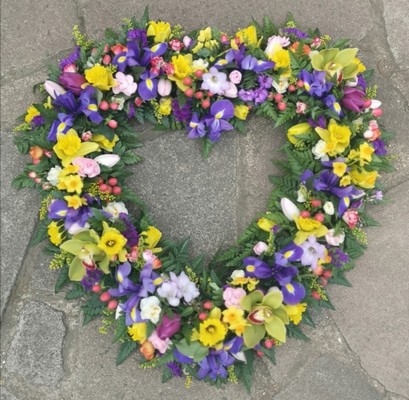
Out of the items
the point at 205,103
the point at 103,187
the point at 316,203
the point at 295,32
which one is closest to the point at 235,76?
the point at 205,103

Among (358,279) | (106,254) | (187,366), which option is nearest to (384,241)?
(358,279)

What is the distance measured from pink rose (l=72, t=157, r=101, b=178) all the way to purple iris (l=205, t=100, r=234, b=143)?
2.06ft

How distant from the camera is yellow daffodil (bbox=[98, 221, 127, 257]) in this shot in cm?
221

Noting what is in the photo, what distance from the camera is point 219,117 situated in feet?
8.12

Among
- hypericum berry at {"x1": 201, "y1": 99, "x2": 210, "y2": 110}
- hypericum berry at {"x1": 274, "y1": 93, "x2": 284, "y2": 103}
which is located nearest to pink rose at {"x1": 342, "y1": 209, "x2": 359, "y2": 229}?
hypericum berry at {"x1": 274, "y1": 93, "x2": 284, "y2": 103}

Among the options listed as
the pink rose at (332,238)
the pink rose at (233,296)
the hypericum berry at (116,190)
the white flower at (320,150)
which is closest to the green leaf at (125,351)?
the pink rose at (233,296)

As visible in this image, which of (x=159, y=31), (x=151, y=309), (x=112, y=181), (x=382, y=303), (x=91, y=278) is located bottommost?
(x=382, y=303)

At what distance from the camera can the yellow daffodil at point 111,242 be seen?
221 cm

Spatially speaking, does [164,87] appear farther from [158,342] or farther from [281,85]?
[158,342]

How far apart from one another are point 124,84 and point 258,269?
1.16 m

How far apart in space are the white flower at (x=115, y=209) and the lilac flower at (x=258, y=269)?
69 centimetres

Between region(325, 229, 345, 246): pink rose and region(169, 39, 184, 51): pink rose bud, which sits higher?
region(169, 39, 184, 51): pink rose bud

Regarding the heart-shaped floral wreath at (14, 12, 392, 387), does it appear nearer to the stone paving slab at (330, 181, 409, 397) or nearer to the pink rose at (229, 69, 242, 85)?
the pink rose at (229, 69, 242, 85)

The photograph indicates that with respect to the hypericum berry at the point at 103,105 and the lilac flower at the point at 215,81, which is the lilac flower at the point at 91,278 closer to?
the hypericum berry at the point at 103,105
